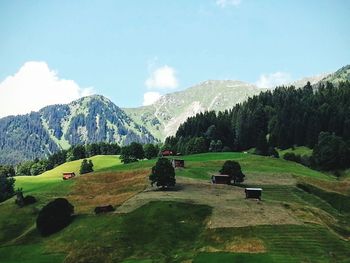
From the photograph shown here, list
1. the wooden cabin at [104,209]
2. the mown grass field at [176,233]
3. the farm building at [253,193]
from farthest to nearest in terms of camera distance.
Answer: the farm building at [253,193]
the wooden cabin at [104,209]
the mown grass field at [176,233]

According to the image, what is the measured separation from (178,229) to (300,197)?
38.8 metres

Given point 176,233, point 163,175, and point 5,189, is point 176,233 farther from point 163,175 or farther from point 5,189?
point 5,189

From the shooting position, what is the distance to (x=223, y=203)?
321 feet

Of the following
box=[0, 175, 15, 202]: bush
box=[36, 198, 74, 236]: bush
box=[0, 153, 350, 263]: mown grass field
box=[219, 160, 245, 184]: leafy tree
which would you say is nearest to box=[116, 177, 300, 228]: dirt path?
box=[0, 153, 350, 263]: mown grass field

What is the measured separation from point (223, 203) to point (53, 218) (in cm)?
3418

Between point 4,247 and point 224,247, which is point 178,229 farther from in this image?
point 4,247

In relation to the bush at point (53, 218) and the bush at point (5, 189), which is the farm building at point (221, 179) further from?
the bush at point (5, 189)

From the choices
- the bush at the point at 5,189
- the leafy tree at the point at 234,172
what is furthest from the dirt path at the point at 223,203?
the bush at the point at 5,189

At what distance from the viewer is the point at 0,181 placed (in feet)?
527

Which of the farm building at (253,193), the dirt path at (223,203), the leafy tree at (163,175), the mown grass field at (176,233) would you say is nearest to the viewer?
the mown grass field at (176,233)

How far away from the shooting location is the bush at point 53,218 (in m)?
94.3

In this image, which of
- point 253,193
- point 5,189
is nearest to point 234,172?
point 253,193

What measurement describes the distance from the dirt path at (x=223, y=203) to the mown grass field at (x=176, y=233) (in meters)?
1.58

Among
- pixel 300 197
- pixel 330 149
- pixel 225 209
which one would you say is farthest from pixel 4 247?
pixel 330 149
